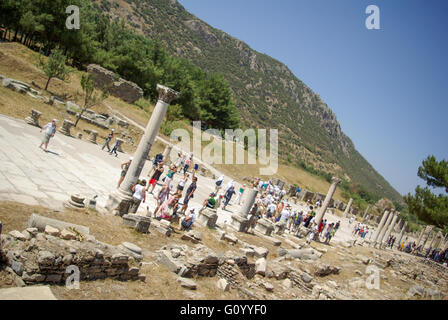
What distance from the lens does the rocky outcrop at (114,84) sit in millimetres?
33253

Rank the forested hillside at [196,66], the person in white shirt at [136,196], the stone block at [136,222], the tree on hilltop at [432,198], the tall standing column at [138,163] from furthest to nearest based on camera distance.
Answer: the forested hillside at [196,66] → the tree on hilltop at [432,198] → the person in white shirt at [136,196] → the tall standing column at [138,163] → the stone block at [136,222]

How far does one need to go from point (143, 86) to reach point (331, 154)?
325 feet

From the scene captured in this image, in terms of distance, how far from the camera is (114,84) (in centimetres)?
3447

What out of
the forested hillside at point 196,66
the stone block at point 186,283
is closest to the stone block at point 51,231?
→ the stone block at point 186,283

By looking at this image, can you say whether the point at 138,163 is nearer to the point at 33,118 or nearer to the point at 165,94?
the point at 165,94

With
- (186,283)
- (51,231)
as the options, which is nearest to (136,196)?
(186,283)

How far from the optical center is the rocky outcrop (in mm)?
33253

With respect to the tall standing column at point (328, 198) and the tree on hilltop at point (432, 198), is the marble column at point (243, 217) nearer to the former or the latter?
the tall standing column at point (328, 198)

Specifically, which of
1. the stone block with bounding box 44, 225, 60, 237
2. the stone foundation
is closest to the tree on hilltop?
the stone foundation

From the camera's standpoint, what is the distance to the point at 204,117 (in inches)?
1930

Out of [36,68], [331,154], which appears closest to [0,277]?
[36,68]
